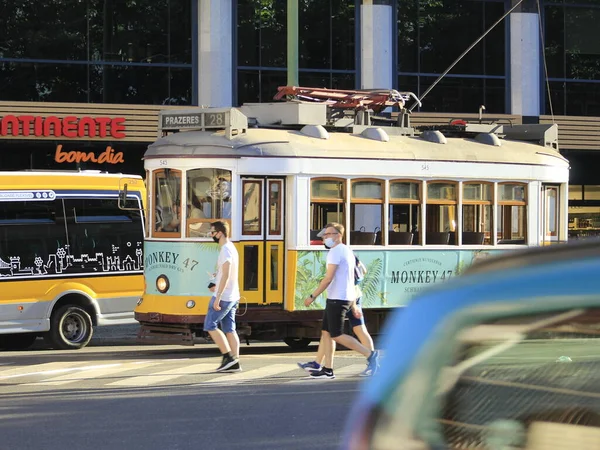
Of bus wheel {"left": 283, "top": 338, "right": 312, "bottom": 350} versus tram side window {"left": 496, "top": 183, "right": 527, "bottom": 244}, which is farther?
tram side window {"left": 496, "top": 183, "right": 527, "bottom": 244}

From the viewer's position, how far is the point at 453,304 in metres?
2.86

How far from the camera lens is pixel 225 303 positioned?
1351cm

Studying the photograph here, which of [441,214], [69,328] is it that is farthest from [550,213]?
[69,328]

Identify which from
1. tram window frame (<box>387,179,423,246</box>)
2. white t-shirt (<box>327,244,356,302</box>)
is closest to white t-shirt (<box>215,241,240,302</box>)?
white t-shirt (<box>327,244,356,302</box>)

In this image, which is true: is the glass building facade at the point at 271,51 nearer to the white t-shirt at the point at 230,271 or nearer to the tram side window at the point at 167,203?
the tram side window at the point at 167,203

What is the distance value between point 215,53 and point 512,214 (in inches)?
473

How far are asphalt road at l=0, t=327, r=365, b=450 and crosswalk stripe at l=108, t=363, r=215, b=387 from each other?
0.04 feet

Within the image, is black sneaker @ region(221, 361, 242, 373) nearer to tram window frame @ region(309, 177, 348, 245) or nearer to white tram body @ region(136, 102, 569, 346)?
white tram body @ region(136, 102, 569, 346)

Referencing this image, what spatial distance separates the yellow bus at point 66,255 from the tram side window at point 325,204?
128 inches

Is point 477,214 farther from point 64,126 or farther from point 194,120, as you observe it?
point 64,126

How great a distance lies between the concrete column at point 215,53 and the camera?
28.2 meters

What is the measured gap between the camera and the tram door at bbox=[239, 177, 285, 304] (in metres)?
15.8

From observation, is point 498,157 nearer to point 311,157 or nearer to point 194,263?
point 311,157

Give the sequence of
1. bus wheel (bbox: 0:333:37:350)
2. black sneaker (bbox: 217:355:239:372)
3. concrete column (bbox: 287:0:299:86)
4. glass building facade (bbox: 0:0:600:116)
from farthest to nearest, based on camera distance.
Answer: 1. glass building facade (bbox: 0:0:600:116)
2. concrete column (bbox: 287:0:299:86)
3. bus wheel (bbox: 0:333:37:350)
4. black sneaker (bbox: 217:355:239:372)
